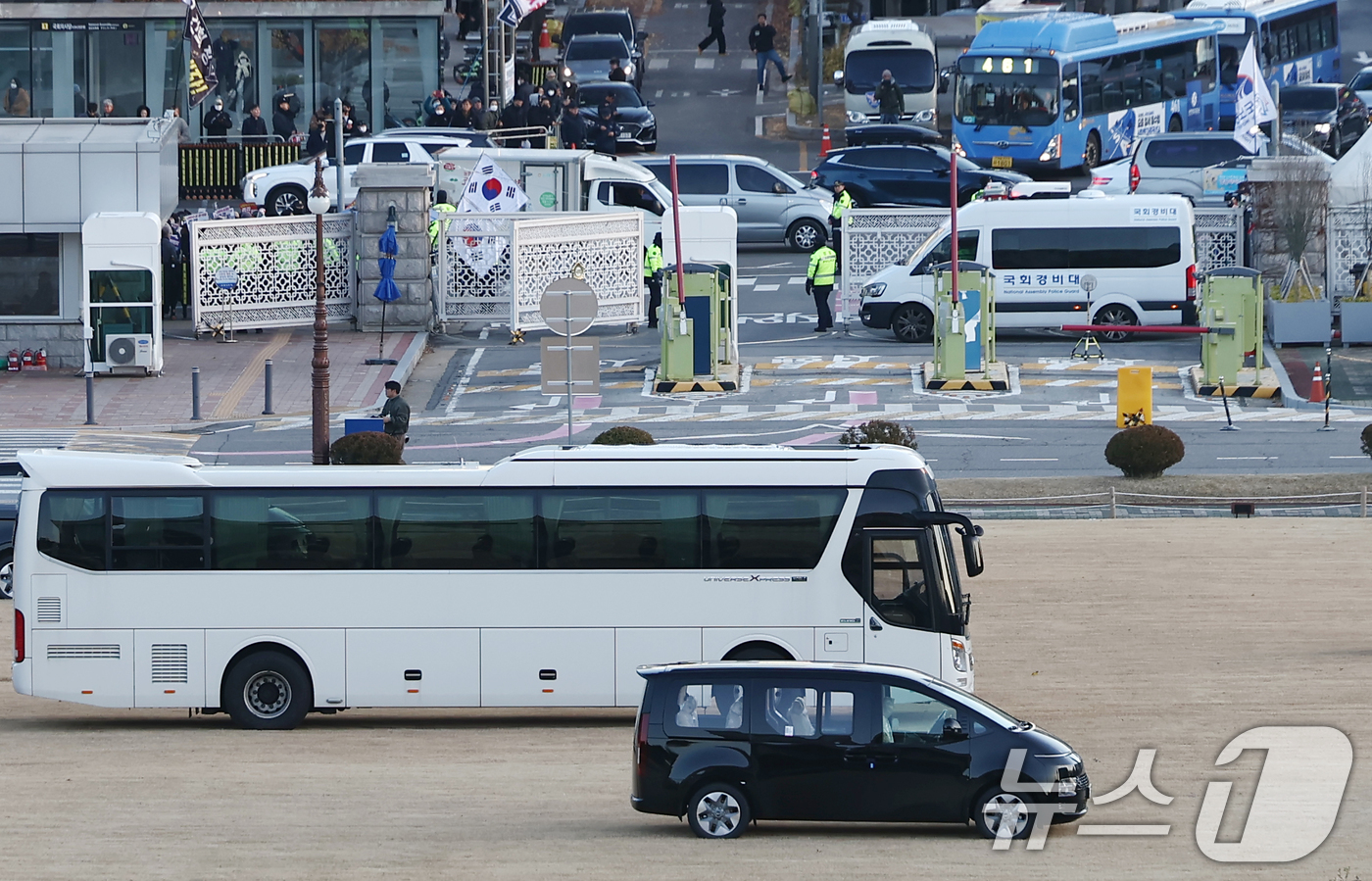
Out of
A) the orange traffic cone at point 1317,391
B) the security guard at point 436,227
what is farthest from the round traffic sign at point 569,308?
the security guard at point 436,227

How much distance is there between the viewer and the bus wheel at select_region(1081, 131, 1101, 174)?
51.5m

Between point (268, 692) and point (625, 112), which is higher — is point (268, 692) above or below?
below

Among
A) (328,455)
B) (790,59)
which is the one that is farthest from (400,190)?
(790,59)

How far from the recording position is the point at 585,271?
3947 cm

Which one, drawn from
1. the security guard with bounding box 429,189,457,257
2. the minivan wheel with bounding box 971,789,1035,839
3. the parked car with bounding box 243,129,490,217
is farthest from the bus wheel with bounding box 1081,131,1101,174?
the minivan wheel with bounding box 971,789,1035,839

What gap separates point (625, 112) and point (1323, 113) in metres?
18.4

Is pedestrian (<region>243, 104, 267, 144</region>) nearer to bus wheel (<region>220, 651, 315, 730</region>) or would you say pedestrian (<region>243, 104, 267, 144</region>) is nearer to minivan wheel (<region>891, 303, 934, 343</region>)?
minivan wheel (<region>891, 303, 934, 343</region>)

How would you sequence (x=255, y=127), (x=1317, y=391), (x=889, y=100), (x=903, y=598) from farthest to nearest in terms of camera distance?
(x=889, y=100) → (x=255, y=127) → (x=1317, y=391) → (x=903, y=598)

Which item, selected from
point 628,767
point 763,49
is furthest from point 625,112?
point 628,767

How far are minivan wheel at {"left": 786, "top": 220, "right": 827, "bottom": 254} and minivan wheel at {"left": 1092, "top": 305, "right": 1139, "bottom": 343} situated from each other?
30.4 ft

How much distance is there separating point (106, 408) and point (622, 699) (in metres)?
18.9

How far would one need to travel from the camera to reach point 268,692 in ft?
57.8

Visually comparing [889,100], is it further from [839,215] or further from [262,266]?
[262,266]

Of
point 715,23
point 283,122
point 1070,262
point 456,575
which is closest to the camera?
point 456,575
